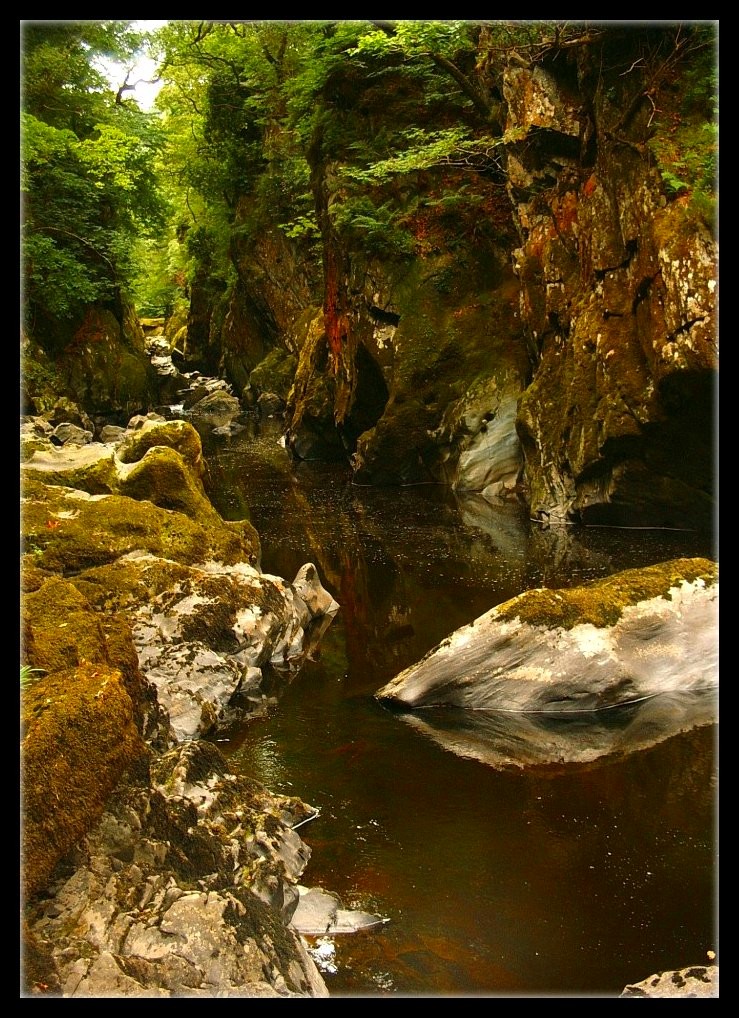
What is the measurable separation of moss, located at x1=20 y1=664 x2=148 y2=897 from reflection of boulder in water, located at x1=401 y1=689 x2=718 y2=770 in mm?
3100

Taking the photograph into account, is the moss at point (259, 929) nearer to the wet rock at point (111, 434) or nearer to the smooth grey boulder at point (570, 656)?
the smooth grey boulder at point (570, 656)

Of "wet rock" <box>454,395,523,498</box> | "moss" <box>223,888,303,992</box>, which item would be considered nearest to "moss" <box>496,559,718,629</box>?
"moss" <box>223,888,303,992</box>

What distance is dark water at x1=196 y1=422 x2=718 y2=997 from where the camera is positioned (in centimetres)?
416

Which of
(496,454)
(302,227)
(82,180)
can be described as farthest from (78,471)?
(302,227)

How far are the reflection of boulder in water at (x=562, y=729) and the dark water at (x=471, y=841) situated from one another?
0.15 meters

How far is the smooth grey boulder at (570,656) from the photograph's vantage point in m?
7.22

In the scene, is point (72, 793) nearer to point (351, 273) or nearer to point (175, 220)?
point (351, 273)

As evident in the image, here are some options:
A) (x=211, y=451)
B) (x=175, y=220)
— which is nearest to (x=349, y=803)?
(x=211, y=451)

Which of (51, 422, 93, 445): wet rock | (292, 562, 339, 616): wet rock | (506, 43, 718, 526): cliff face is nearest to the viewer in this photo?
(292, 562, 339, 616): wet rock

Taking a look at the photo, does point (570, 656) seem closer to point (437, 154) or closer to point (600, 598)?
point (600, 598)

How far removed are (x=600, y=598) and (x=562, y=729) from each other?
1.41m

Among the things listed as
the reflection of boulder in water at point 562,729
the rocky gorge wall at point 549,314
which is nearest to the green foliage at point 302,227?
the rocky gorge wall at point 549,314

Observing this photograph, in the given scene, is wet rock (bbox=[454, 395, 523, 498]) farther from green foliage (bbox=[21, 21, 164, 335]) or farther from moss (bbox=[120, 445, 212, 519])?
green foliage (bbox=[21, 21, 164, 335])
